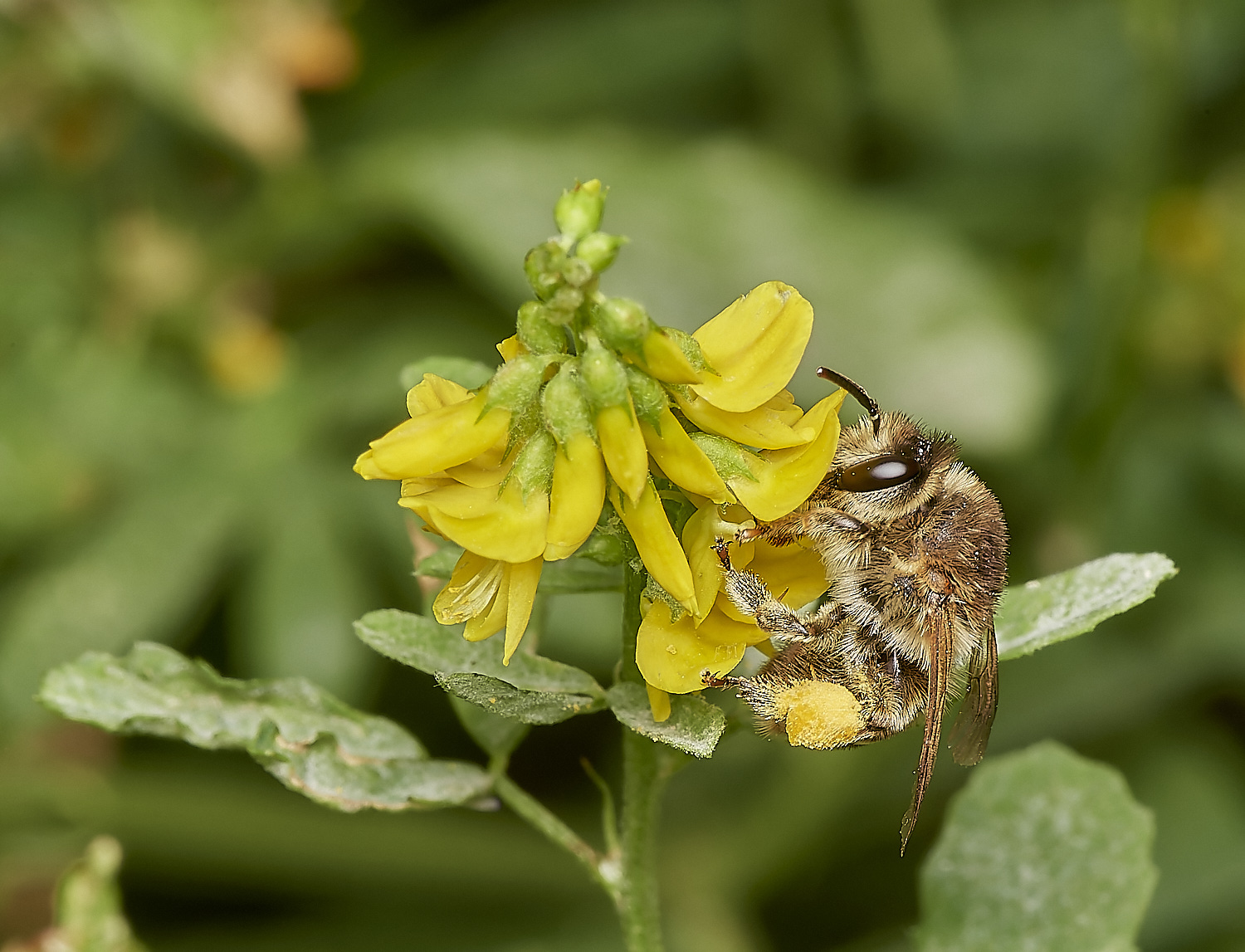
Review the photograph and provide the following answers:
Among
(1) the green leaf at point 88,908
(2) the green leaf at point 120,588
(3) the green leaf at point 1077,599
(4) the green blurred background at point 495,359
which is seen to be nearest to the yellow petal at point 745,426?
(3) the green leaf at point 1077,599

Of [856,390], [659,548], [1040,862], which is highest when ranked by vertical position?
[856,390]

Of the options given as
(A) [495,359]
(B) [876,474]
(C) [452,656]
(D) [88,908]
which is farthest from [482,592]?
(A) [495,359]

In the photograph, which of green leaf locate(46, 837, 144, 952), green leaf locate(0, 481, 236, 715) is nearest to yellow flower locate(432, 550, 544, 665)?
green leaf locate(46, 837, 144, 952)

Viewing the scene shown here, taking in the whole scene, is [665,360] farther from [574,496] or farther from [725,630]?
[725,630]

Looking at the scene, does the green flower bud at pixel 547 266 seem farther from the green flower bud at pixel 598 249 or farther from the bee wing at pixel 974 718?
the bee wing at pixel 974 718

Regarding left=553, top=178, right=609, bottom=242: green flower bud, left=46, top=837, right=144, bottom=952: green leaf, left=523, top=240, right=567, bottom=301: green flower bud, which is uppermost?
left=553, top=178, right=609, bottom=242: green flower bud

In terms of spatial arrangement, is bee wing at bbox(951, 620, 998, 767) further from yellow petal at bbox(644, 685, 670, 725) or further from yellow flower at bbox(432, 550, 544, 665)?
yellow flower at bbox(432, 550, 544, 665)
